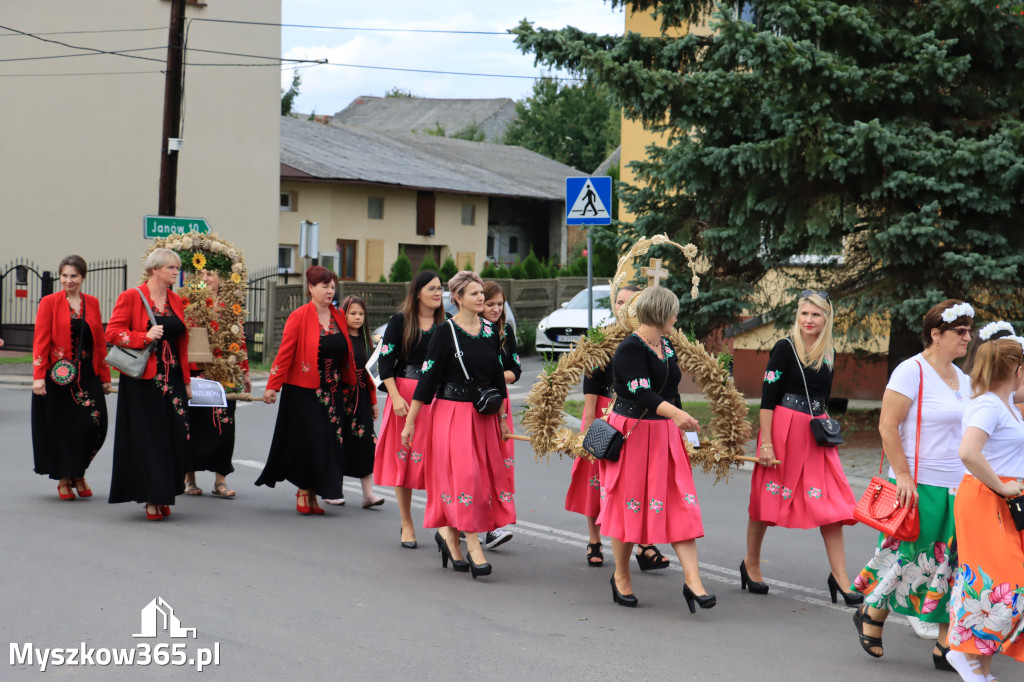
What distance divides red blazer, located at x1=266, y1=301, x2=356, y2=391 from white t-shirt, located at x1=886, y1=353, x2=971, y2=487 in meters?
4.90

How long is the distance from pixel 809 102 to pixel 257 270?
71.7 feet

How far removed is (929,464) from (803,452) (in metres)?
1.30

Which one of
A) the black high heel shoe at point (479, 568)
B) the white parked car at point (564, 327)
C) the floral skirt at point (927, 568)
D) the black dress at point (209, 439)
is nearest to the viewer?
the floral skirt at point (927, 568)

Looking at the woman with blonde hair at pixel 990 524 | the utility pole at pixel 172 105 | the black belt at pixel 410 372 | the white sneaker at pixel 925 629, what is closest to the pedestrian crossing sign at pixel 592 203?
the black belt at pixel 410 372

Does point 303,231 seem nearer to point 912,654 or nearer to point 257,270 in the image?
point 257,270

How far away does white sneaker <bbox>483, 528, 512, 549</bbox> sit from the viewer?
26.3ft

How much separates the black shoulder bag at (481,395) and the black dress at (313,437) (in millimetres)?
2149

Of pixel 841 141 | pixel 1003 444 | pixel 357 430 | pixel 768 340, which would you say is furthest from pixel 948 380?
pixel 768 340

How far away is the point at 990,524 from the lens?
196 inches

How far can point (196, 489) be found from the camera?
32.6 feet

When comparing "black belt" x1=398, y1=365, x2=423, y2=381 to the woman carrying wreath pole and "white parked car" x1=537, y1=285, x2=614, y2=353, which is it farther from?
"white parked car" x1=537, y1=285, x2=614, y2=353

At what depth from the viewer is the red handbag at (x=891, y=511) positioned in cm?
539

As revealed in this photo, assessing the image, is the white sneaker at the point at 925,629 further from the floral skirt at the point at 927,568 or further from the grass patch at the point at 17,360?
the grass patch at the point at 17,360

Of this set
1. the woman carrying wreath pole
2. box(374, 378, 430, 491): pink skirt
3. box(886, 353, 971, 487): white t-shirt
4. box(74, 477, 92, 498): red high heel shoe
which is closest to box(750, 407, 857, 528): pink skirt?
box(886, 353, 971, 487): white t-shirt
